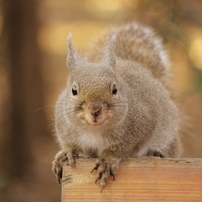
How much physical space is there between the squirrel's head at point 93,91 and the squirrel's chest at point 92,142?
0.21m

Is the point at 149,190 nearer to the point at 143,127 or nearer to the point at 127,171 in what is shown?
the point at 127,171

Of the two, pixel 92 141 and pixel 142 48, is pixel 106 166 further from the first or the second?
pixel 142 48

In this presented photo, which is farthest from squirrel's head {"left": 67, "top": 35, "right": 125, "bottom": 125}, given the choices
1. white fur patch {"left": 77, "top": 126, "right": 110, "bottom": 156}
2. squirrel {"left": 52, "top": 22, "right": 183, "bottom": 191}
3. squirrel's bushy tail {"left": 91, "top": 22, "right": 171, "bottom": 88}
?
squirrel's bushy tail {"left": 91, "top": 22, "right": 171, "bottom": 88}

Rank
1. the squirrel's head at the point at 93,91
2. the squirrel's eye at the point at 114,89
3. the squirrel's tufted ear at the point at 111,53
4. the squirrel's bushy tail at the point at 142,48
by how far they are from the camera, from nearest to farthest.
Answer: the squirrel's head at the point at 93,91
the squirrel's eye at the point at 114,89
the squirrel's tufted ear at the point at 111,53
the squirrel's bushy tail at the point at 142,48

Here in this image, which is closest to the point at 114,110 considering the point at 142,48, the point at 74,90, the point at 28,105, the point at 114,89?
the point at 114,89

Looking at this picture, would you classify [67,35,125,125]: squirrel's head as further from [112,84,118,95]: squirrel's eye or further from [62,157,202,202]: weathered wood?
[62,157,202,202]: weathered wood

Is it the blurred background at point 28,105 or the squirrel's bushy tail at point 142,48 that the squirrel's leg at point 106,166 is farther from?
the blurred background at point 28,105

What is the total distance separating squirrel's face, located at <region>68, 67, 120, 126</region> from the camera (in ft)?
7.73

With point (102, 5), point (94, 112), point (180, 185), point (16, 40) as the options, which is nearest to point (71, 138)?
point (94, 112)

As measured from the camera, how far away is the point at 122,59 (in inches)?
151

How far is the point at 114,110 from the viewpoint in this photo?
253 centimetres

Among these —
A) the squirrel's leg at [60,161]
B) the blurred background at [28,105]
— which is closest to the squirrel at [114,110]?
the squirrel's leg at [60,161]

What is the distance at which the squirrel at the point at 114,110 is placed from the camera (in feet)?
8.04

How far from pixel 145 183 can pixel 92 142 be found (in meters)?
0.60
